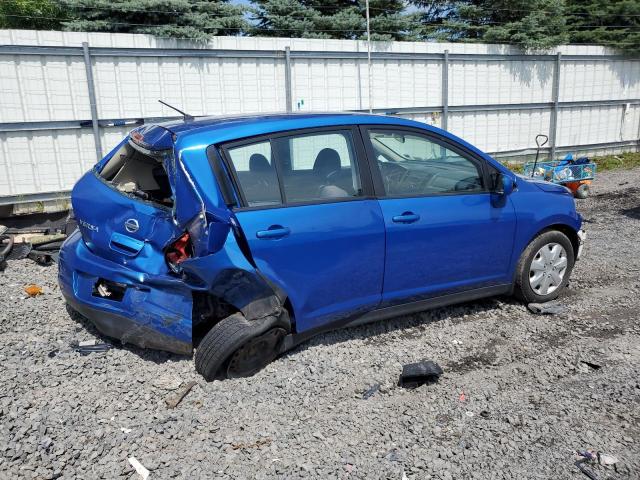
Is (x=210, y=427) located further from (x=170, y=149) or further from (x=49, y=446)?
(x=170, y=149)

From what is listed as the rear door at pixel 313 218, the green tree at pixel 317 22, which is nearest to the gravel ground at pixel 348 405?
the rear door at pixel 313 218

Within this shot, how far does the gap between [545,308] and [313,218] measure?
2.39 m

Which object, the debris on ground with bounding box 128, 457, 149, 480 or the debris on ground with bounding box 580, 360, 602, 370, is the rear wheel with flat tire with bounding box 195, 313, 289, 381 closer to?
the debris on ground with bounding box 128, 457, 149, 480

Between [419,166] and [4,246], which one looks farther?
[4,246]

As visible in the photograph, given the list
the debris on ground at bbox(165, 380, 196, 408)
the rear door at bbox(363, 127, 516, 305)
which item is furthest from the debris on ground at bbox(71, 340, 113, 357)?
the rear door at bbox(363, 127, 516, 305)

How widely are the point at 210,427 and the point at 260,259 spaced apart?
1.04 m

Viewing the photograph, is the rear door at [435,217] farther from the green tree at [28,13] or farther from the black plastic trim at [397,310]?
the green tree at [28,13]

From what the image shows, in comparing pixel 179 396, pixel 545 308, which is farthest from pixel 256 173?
pixel 545 308

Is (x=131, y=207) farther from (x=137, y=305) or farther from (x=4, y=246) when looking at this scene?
(x=4, y=246)

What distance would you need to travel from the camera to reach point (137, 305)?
3625mm

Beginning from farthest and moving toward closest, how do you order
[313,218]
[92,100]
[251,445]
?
1. [92,100]
2. [313,218]
3. [251,445]

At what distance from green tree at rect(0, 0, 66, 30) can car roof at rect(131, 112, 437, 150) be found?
641 inches

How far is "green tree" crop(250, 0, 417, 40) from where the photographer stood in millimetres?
14539

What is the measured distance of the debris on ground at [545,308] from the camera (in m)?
4.82
